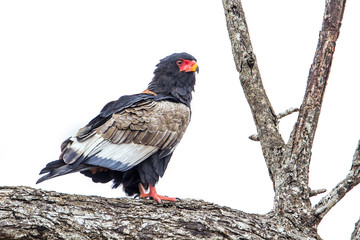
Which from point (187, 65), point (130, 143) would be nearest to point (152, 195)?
point (130, 143)

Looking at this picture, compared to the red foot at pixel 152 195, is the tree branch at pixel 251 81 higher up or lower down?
higher up

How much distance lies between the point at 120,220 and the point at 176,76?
2865mm

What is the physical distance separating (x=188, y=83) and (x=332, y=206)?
8.69ft

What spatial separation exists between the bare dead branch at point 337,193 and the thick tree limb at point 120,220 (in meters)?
0.21

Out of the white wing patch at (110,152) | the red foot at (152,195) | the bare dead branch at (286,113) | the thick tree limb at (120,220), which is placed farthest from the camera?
the bare dead branch at (286,113)

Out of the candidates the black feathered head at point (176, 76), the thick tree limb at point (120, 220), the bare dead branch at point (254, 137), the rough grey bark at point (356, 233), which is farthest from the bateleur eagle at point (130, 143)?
the rough grey bark at point (356, 233)

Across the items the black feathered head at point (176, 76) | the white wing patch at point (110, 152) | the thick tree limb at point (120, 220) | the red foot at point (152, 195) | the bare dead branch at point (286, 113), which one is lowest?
the thick tree limb at point (120, 220)

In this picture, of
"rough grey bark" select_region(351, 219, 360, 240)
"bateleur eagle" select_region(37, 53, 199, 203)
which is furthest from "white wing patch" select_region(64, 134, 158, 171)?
"rough grey bark" select_region(351, 219, 360, 240)

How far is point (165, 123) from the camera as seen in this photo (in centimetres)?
532

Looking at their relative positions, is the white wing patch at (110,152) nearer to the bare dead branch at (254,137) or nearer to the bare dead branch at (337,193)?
the bare dead branch at (254,137)

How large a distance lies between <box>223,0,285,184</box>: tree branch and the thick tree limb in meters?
0.92

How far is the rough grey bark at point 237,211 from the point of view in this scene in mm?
3334

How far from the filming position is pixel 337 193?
13.6 feet

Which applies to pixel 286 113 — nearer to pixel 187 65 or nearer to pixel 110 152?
pixel 187 65
